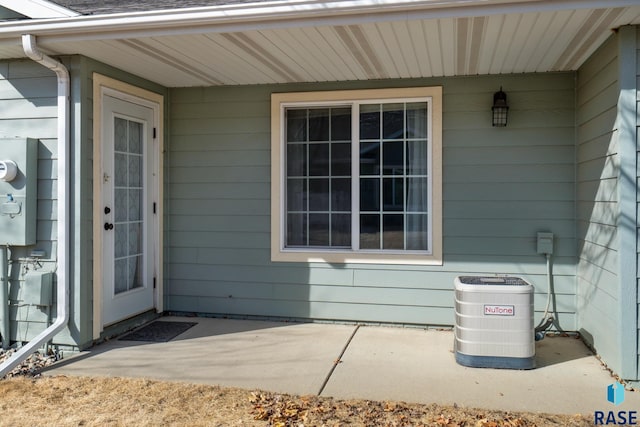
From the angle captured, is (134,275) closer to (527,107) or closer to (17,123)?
(17,123)

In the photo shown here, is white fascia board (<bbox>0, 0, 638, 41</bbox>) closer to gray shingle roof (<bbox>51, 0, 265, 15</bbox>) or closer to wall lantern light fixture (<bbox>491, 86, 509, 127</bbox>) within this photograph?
gray shingle roof (<bbox>51, 0, 265, 15</bbox>)

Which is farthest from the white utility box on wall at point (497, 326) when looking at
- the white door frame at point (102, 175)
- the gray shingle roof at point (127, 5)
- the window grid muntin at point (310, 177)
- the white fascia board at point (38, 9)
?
the white fascia board at point (38, 9)

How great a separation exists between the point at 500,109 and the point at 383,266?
5.64 ft

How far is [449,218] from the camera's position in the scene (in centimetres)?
467

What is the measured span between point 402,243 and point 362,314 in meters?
0.76

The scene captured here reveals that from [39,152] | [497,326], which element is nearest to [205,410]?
[497,326]

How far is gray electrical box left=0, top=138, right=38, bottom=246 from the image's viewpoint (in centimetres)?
399

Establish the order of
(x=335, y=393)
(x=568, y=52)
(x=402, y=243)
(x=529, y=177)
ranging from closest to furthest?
(x=335, y=393) → (x=568, y=52) → (x=529, y=177) → (x=402, y=243)

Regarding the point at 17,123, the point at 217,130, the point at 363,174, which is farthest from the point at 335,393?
the point at 17,123

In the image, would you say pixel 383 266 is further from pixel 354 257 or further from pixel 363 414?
pixel 363 414

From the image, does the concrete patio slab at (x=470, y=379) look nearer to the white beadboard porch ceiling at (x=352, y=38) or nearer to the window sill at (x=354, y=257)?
the window sill at (x=354, y=257)

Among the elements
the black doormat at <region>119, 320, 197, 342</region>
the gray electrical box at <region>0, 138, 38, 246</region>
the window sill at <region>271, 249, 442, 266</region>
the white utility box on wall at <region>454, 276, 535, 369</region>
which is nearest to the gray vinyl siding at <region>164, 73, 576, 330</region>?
the window sill at <region>271, 249, 442, 266</region>

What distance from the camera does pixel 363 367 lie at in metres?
3.69

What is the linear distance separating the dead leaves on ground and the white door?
2.01 m
